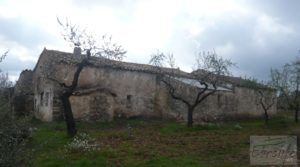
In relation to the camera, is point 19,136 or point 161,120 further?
point 161,120

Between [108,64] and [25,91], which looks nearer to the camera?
[108,64]

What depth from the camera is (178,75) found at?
31.5m

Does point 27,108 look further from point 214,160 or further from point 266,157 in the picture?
point 266,157

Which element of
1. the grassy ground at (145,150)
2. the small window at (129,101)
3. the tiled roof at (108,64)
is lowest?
the grassy ground at (145,150)

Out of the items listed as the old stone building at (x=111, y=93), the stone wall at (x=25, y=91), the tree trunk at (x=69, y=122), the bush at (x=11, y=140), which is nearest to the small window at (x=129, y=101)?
the old stone building at (x=111, y=93)

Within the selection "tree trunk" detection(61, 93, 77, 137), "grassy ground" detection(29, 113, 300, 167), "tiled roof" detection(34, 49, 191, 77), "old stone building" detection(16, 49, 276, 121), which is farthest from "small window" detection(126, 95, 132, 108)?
"tree trunk" detection(61, 93, 77, 137)

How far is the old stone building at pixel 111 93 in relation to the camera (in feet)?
87.2

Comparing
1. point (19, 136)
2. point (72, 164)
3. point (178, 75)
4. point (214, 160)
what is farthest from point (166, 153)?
point (178, 75)

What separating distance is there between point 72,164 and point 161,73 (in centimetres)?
1836

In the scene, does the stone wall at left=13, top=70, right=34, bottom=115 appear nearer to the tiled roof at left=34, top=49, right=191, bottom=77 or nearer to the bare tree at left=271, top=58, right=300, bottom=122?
the tiled roof at left=34, top=49, right=191, bottom=77

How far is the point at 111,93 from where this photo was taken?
27812 mm

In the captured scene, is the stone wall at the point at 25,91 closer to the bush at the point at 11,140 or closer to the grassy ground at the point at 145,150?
the grassy ground at the point at 145,150

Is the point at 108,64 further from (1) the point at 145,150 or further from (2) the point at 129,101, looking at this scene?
(1) the point at 145,150

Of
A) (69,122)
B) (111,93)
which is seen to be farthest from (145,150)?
(111,93)
